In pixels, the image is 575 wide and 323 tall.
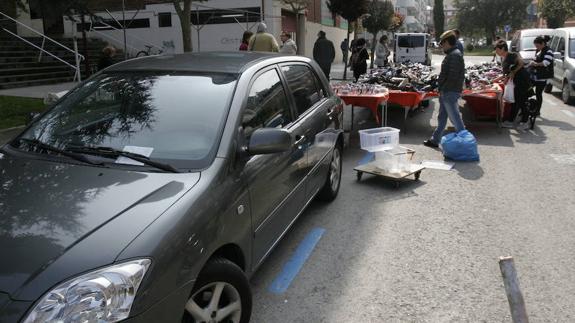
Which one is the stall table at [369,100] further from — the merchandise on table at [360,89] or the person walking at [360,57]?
the person walking at [360,57]

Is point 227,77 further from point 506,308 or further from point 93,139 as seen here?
A: point 506,308

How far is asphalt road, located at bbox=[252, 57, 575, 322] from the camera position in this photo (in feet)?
11.2

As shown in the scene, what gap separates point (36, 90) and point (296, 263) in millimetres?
12693

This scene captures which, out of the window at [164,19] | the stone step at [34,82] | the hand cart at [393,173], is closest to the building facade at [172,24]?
the window at [164,19]

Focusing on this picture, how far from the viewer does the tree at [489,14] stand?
6166 centimetres

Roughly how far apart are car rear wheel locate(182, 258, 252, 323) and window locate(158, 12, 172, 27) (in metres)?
24.7

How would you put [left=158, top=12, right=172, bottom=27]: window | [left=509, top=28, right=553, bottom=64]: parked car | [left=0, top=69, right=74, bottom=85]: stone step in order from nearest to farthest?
[left=0, top=69, right=74, bottom=85]: stone step, [left=509, top=28, right=553, bottom=64]: parked car, [left=158, top=12, right=172, bottom=27]: window

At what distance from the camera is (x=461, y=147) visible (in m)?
7.20

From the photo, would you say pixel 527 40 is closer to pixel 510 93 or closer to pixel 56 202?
pixel 510 93

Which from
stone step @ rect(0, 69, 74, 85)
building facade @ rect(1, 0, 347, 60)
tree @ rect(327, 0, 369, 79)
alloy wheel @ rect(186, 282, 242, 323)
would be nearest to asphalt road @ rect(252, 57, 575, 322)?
alloy wheel @ rect(186, 282, 242, 323)

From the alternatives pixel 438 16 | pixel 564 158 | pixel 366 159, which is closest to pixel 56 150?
pixel 366 159

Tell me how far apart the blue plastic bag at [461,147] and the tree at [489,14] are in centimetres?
6199

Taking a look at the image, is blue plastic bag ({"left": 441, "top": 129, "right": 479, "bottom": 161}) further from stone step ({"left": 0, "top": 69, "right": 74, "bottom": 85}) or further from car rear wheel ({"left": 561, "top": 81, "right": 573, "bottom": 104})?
stone step ({"left": 0, "top": 69, "right": 74, "bottom": 85})

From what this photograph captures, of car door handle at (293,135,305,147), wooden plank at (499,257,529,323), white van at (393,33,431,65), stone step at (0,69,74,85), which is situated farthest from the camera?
white van at (393,33,431,65)
